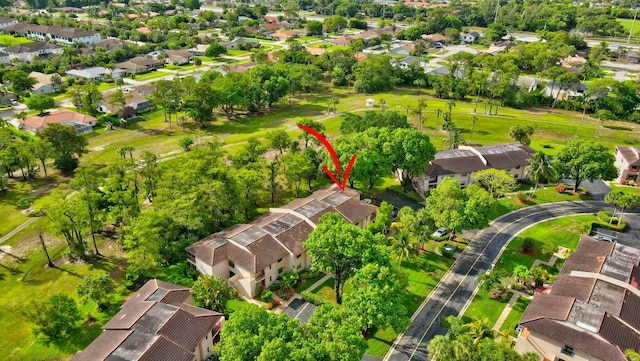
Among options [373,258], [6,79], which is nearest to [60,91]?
[6,79]

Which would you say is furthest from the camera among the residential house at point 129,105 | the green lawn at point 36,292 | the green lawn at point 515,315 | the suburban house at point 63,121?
the residential house at point 129,105

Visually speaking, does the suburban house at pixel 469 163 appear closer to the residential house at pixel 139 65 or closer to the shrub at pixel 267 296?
Result: the shrub at pixel 267 296

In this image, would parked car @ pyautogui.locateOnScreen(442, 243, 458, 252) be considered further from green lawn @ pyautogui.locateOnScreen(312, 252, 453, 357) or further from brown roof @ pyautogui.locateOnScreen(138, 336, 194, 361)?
brown roof @ pyautogui.locateOnScreen(138, 336, 194, 361)

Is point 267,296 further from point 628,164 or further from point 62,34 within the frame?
point 62,34

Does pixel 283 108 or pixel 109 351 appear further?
pixel 283 108

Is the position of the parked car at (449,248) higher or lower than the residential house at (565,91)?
lower

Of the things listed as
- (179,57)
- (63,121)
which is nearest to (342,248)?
(63,121)

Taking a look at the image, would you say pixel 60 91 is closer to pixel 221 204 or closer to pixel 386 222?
pixel 221 204

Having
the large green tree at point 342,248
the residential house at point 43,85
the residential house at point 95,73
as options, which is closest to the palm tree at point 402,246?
the large green tree at point 342,248
